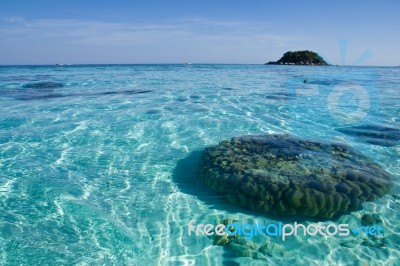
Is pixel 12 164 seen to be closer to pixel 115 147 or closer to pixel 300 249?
pixel 115 147

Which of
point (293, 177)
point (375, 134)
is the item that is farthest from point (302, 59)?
point (293, 177)

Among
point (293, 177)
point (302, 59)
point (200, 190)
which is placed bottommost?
point (200, 190)

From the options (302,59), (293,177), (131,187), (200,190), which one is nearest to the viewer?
(293,177)

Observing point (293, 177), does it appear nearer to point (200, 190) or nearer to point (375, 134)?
point (200, 190)

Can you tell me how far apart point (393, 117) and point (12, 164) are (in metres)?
14.1

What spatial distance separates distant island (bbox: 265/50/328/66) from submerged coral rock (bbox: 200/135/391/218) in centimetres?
9438

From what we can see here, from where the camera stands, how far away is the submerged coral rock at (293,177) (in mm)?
5660

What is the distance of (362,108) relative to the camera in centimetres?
1567

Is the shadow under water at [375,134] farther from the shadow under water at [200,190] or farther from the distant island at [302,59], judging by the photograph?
the distant island at [302,59]

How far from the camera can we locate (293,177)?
20.7ft

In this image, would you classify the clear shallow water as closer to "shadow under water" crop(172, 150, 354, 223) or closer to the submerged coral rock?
"shadow under water" crop(172, 150, 354, 223)

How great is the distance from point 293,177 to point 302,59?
330ft

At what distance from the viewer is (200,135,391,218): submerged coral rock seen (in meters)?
5.66

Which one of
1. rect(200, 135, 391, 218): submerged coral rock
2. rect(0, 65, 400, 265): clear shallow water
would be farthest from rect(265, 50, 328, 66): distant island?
rect(200, 135, 391, 218): submerged coral rock
